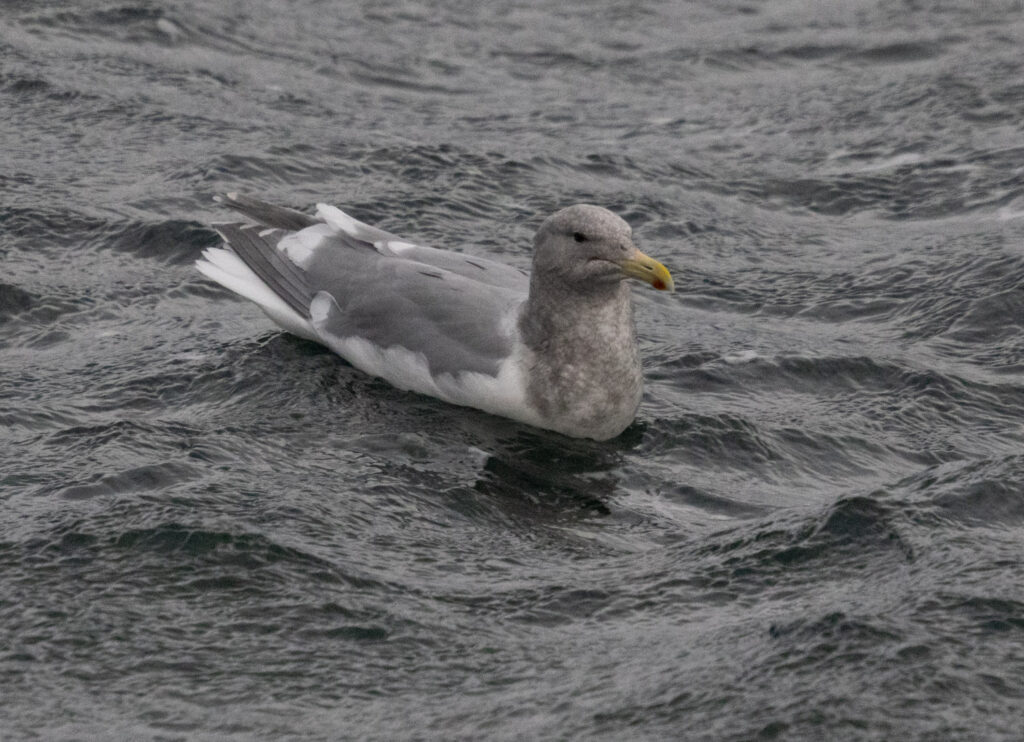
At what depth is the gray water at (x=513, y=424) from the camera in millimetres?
5293

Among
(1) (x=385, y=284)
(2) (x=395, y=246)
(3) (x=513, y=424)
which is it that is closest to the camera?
(3) (x=513, y=424)

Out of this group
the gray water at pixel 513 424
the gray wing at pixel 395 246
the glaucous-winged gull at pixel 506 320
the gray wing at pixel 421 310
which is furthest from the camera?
the gray wing at pixel 395 246

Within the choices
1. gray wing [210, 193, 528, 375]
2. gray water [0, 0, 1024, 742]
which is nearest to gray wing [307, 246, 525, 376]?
gray wing [210, 193, 528, 375]

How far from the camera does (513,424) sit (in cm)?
777

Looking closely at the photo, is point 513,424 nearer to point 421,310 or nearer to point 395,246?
point 421,310

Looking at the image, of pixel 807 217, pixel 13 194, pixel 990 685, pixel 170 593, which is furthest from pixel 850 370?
pixel 13 194

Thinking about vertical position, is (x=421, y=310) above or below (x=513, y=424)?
above

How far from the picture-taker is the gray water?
5.29m

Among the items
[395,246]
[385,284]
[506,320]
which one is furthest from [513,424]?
[395,246]

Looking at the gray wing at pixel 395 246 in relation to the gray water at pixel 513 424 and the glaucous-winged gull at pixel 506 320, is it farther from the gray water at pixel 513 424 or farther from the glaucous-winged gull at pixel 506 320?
the gray water at pixel 513 424

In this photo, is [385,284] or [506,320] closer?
[506,320]

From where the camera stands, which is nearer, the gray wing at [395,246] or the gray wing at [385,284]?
the gray wing at [385,284]

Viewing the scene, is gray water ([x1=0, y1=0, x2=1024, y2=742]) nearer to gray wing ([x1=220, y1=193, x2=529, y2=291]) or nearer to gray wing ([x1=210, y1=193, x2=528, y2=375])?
gray wing ([x1=210, y1=193, x2=528, y2=375])

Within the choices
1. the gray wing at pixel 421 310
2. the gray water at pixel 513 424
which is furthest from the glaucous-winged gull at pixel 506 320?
the gray water at pixel 513 424
